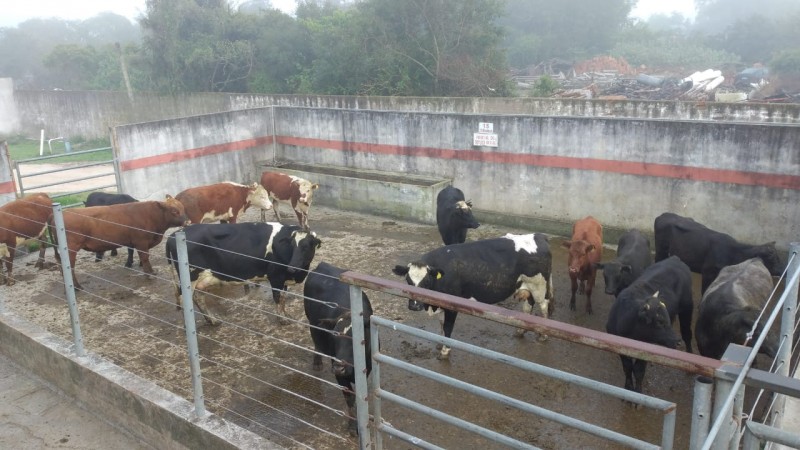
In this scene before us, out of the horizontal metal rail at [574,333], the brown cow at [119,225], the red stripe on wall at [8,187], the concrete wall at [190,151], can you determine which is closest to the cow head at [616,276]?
the horizontal metal rail at [574,333]

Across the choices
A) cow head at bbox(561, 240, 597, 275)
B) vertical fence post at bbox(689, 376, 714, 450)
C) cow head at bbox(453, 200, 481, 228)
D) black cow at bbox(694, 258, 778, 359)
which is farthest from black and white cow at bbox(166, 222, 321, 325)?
vertical fence post at bbox(689, 376, 714, 450)

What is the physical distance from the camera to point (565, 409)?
580 cm

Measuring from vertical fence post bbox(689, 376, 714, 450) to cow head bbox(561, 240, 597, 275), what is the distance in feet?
19.1

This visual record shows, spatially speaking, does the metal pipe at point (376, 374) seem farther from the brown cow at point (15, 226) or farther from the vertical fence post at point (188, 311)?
the brown cow at point (15, 226)

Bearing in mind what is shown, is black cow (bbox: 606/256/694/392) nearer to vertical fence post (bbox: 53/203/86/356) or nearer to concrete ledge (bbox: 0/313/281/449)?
concrete ledge (bbox: 0/313/281/449)

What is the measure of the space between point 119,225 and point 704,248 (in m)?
7.84

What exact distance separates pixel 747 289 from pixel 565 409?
2348mm

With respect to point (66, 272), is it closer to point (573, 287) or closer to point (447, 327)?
point (447, 327)

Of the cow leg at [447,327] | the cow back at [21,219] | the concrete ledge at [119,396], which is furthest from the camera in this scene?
the cow back at [21,219]

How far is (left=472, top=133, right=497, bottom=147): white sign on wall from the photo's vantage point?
11688 mm

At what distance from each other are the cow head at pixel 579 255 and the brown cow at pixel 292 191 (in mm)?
5432

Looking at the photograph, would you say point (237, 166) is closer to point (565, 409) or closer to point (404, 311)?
point (404, 311)

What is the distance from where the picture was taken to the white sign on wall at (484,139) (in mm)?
11688

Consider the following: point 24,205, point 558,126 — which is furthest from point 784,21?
point 24,205
